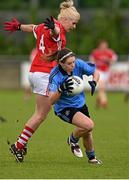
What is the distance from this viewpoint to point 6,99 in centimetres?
2883

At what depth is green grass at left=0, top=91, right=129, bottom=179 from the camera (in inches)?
387

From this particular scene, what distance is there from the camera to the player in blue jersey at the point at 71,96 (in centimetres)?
1048

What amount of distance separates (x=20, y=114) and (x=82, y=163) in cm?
1012

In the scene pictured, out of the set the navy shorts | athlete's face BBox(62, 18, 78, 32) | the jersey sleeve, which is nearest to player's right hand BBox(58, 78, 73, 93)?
the jersey sleeve

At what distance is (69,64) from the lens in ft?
34.4

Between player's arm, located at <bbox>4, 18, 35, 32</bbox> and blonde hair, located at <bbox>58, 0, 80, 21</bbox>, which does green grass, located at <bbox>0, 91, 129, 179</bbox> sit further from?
blonde hair, located at <bbox>58, 0, 80, 21</bbox>

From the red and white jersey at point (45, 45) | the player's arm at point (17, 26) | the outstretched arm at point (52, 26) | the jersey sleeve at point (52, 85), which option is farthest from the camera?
the player's arm at point (17, 26)

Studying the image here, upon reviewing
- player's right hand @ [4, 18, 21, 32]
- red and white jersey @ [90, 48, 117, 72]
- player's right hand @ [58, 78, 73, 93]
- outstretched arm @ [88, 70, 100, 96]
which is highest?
player's right hand @ [4, 18, 21, 32]

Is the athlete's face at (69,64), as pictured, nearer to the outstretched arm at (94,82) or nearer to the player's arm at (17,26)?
the outstretched arm at (94,82)

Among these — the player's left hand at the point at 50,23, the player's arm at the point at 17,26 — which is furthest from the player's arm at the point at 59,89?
the player's arm at the point at 17,26

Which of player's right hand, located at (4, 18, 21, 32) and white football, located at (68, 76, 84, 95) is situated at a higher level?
player's right hand, located at (4, 18, 21, 32)

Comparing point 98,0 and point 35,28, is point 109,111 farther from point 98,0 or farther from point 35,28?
point 98,0

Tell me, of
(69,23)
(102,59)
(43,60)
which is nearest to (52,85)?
(43,60)

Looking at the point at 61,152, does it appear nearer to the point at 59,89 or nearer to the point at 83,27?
the point at 59,89
